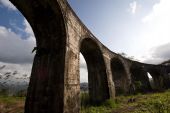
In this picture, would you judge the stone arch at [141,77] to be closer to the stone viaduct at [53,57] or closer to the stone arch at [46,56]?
the stone viaduct at [53,57]

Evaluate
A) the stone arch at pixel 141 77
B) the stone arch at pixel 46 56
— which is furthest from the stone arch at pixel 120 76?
the stone arch at pixel 46 56

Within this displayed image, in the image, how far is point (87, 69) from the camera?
449 inches

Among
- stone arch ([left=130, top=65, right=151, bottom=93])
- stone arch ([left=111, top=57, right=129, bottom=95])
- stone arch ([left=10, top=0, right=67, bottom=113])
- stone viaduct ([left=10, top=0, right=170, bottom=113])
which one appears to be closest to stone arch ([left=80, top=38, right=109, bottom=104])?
stone viaduct ([left=10, top=0, right=170, bottom=113])

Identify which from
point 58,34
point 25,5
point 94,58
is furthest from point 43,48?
point 94,58

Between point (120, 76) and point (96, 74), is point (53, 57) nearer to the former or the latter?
point (96, 74)

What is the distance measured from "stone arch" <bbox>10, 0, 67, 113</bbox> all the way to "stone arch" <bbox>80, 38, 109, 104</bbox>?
A: 458 centimetres

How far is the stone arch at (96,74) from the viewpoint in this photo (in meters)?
10.7

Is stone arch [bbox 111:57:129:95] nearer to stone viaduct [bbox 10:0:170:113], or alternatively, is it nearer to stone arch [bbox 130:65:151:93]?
stone arch [bbox 130:65:151:93]

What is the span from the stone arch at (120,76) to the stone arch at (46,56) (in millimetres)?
9369

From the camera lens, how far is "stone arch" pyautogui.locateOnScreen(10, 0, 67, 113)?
17.2 ft

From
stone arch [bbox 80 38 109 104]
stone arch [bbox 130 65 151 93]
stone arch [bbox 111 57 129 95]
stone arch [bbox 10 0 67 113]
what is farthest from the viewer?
stone arch [bbox 130 65 151 93]

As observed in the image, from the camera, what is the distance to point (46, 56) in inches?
234

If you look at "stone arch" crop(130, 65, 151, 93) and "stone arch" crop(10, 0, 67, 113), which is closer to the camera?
"stone arch" crop(10, 0, 67, 113)

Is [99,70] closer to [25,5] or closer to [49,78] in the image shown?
[49,78]
